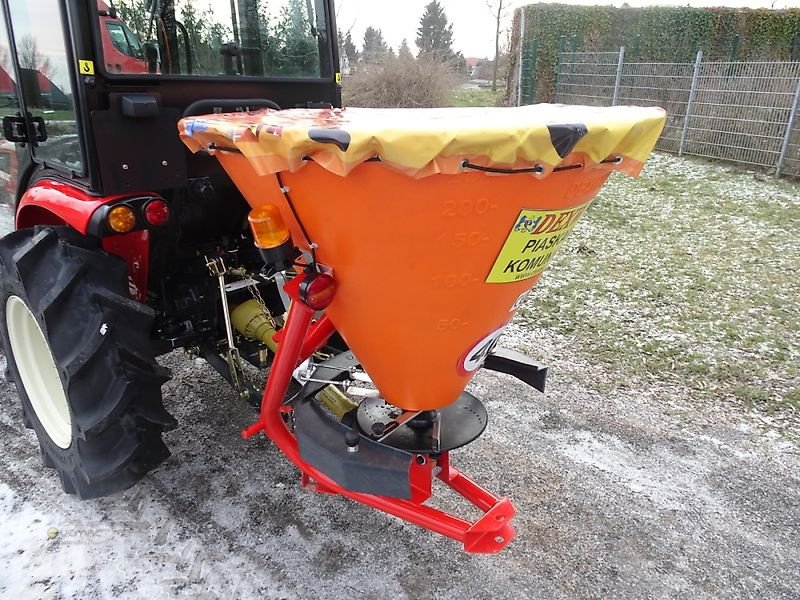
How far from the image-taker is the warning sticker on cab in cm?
143

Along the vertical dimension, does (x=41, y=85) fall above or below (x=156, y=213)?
above

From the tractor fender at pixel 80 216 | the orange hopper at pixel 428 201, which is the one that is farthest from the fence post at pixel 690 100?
the tractor fender at pixel 80 216

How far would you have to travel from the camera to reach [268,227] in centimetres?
157

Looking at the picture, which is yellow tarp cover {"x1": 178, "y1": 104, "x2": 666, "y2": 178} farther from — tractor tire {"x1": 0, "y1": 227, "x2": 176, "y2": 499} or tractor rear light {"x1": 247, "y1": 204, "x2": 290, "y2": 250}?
tractor tire {"x1": 0, "y1": 227, "x2": 176, "y2": 499}

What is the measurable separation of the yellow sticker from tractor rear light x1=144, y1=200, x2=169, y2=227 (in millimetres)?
433

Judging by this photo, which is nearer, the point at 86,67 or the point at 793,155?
the point at 86,67

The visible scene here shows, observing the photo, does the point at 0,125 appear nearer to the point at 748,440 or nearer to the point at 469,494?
the point at 469,494

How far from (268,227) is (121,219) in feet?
2.21

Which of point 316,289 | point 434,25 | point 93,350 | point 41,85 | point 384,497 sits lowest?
point 384,497

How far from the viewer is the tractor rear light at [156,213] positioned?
1.98m

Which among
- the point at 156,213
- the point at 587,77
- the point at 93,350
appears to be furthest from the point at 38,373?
the point at 587,77

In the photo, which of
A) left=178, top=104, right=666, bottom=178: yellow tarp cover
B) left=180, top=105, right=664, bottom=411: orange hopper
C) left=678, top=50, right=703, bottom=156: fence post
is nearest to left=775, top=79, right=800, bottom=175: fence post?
left=678, top=50, right=703, bottom=156: fence post

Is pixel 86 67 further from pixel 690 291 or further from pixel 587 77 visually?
pixel 587 77

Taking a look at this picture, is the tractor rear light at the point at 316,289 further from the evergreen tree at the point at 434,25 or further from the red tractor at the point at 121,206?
the evergreen tree at the point at 434,25
